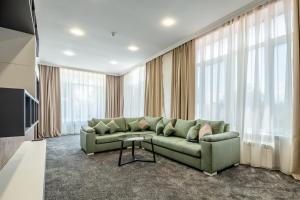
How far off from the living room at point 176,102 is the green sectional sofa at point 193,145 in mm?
20

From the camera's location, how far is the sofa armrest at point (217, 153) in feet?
8.73

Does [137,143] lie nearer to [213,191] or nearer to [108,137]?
[108,137]

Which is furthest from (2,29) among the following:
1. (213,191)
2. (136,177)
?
(213,191)

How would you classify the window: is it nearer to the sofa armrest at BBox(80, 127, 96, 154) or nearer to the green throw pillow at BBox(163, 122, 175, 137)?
the green throw pillow at BBox(163, 122, 175, 137)

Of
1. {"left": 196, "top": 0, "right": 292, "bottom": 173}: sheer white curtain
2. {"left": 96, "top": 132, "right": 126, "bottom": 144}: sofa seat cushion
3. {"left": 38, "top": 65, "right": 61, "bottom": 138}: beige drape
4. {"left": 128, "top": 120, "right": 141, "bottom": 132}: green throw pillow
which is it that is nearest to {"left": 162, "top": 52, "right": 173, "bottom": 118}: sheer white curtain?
{"left": 128, "top": 120, "right": 141, "bottom": 132}: green throw pillow

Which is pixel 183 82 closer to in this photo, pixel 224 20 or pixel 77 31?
pixel 224 20

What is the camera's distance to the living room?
1521mm

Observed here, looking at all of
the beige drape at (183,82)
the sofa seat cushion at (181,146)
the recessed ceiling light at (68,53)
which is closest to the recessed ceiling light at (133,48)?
the beige drape at (183,82)

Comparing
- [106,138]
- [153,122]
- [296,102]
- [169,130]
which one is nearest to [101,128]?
[106,138]

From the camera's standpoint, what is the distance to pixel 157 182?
8.01 ft

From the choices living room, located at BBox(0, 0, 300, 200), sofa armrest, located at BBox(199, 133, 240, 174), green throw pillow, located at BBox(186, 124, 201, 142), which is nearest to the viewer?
living room, located at BBox(0, 0, 300, 200)

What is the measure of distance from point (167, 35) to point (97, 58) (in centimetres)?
278

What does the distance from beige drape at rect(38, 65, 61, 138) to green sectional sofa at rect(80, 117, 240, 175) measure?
271 cm

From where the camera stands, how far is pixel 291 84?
8.70 ft
